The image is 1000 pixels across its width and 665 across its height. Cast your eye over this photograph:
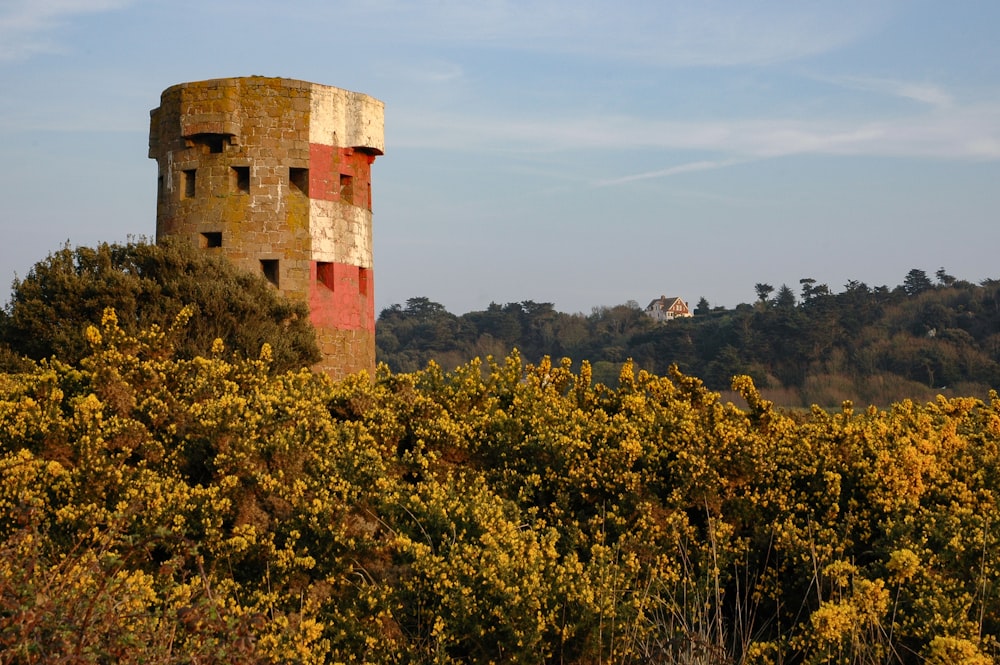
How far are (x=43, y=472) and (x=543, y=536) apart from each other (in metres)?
3.49

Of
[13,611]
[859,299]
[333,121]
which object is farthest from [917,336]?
[13,611]

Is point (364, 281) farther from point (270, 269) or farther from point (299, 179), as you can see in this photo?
point (299, 179)

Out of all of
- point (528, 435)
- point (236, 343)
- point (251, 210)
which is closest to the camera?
point (528, 435)

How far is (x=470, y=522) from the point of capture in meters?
7.68

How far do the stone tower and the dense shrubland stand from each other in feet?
43.5

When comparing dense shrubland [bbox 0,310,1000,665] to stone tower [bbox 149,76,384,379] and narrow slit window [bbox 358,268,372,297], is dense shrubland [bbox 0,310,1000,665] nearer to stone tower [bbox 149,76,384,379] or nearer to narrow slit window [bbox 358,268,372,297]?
stone tower [bbox 149,76,384,379]

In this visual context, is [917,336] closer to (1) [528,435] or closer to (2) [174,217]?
(2) [174,217]

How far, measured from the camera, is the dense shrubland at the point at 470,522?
6.70 metres

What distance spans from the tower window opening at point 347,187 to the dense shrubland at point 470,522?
558 inches

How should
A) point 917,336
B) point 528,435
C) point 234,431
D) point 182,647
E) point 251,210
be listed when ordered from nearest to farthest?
point 182,647
point 234,431
point 528,435
point 251,210
point 917,336

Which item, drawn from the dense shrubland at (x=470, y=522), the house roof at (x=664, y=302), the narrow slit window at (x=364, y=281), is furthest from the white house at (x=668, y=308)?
the dense shrubland at (x=470, y=522)

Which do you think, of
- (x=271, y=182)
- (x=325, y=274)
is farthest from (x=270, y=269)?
(x=271, y=182)

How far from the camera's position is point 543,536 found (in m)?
7.56

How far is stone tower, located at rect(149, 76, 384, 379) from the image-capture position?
75.3 ft
